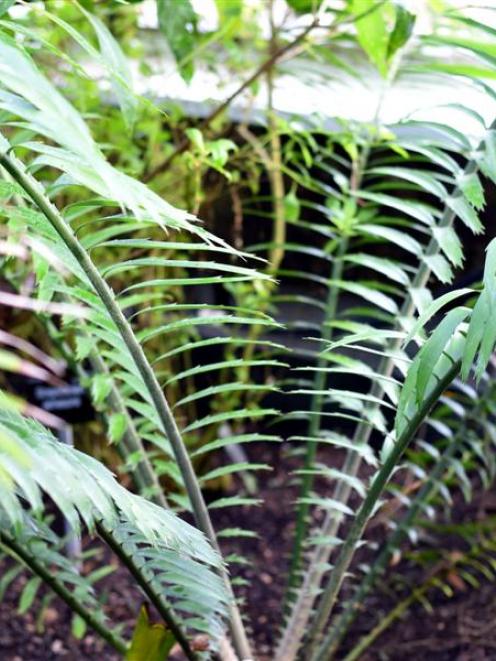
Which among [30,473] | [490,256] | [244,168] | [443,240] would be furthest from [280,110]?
[30,473]

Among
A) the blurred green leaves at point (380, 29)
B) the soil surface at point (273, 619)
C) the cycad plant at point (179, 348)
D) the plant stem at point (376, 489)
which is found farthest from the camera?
the soil surface at point (273, 619)

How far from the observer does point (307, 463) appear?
1.12 m

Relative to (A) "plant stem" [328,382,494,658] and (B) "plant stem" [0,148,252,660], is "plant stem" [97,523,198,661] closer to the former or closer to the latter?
(B) "plant stem" [0,148,252,660]

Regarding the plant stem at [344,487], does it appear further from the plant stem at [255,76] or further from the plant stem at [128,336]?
the plant stem at [255,76]

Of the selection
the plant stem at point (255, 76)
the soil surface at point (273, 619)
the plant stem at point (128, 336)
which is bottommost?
the soil surface at point (273, 619)

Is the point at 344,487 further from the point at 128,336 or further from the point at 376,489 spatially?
the point at 128,336

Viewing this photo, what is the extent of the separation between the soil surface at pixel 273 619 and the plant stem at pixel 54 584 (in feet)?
0.84

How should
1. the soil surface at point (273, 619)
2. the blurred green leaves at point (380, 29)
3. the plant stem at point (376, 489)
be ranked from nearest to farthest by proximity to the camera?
the plant stem at point (376, 489) < the blurred green leaves at point (380, 29) < the soil surface at point (273, 619)

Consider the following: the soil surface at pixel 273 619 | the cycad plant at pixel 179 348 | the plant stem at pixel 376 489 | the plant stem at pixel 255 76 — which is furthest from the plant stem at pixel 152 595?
the plant stem at pixel 255 76

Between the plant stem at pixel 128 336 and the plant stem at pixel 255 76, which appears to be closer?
the plant stem at pixel 128 336

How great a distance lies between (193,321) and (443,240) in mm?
281

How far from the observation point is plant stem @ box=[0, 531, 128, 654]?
2.17 ft

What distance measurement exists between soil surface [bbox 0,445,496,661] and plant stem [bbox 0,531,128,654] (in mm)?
255

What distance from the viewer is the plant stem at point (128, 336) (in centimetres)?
50
